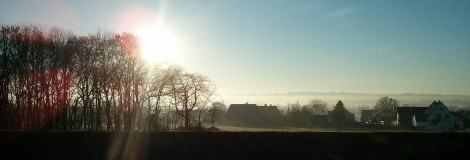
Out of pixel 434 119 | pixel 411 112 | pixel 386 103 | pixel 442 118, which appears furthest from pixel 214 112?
pixel 386 103

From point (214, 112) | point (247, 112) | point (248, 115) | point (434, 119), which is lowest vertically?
point (434, 119)

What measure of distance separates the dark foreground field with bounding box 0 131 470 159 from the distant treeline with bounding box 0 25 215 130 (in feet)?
45.7

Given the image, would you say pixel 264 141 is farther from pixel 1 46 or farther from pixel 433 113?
pixel 433 113

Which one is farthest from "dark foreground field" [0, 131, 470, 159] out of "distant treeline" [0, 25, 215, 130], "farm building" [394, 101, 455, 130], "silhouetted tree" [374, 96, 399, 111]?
"silhouetted tree" [374, 96, 399, 111]

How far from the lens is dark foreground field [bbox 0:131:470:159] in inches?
878

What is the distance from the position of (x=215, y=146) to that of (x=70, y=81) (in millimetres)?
21096

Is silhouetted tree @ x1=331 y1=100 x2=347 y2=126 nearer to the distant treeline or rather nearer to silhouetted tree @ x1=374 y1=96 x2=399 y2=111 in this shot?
silhouetted tree @ x1=374 y1=96 x2=399 y2=111

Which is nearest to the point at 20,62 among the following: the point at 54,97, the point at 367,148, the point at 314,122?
the point at 54,97

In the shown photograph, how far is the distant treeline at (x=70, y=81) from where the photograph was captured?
3456 cm

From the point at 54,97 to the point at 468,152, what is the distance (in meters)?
35.9

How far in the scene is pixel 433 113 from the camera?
251 ft

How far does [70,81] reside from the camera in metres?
37.5

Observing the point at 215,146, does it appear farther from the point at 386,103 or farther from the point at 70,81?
the point at 386,103

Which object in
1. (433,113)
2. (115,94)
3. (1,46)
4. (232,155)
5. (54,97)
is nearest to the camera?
(232,155)
